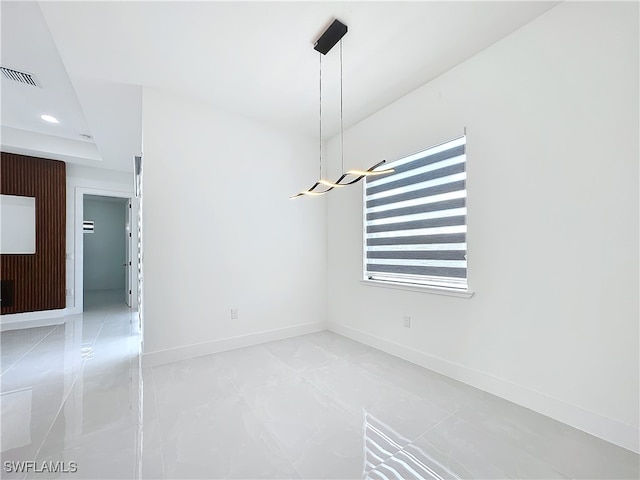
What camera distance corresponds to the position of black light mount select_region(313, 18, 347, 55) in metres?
2.13

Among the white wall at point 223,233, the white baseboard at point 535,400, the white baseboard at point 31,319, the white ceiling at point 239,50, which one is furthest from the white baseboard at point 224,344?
A: the white baseboard at point 31,319

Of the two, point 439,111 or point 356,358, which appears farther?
point 356,358

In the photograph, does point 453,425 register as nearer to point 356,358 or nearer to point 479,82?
point 356,358

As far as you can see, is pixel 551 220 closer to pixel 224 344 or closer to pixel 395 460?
pixel 395 460

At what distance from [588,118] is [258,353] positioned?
3.63m

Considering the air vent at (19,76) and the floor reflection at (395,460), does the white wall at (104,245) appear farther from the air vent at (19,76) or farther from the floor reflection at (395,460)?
the floor reflection at (395,460)

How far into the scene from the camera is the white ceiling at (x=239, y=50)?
79.8 inches

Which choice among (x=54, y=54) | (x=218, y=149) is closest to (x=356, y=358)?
(x=218, y=149)

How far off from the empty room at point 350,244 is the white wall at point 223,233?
28 millimetres

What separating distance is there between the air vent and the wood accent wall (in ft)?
8.00

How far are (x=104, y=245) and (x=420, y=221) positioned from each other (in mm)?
9734

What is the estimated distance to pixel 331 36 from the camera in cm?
222

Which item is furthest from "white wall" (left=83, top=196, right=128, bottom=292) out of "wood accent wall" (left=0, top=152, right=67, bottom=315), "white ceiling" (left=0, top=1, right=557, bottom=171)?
"white ceiling" (left=0, top=1, right=557, bottom=171)

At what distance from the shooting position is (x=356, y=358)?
10.2 ft
